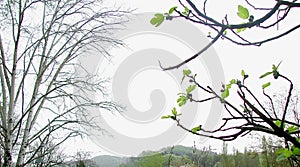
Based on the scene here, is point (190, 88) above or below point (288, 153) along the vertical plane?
above

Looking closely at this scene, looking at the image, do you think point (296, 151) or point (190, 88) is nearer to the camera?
point (296, 151)

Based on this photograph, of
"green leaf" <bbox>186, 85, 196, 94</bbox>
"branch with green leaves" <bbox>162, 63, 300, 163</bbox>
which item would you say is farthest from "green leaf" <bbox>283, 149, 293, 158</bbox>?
"green leaf" <bbox>186, 85, 196, 94</bbox>

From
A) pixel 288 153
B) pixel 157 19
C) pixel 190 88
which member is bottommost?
pixel 288 153

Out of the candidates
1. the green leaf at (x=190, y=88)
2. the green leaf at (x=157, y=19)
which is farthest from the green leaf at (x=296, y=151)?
the green leaf at (x=157, y=19)

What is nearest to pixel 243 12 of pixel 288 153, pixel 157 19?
pixel 157 19

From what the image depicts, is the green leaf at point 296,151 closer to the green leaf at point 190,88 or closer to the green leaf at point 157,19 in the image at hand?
the green leaf at point 190,88

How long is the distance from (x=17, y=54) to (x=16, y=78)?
570 millimetres

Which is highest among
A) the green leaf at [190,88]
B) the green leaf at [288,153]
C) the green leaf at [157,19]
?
the green leaf at [157,19]

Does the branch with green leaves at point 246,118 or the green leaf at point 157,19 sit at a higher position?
the green leaf at point 157,19

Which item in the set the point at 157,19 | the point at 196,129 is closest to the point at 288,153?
the point at 196,129

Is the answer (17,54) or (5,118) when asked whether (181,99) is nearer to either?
(5,118)

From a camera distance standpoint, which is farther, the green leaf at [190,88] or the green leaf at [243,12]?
the green leaf at [190,88]

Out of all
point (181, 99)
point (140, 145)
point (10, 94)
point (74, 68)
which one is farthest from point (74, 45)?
point (181, 99)

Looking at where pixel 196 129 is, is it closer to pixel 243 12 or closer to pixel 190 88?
pixel 190 88
